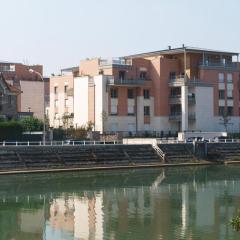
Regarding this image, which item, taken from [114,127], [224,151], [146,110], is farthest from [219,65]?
[224,151]

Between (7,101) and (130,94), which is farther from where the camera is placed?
(130,94)

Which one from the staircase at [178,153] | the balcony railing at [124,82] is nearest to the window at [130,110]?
the balcony railing at [124,82]

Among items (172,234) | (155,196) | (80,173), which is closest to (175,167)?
(80,173)

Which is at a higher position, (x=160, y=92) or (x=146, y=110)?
(x=160, y=92)

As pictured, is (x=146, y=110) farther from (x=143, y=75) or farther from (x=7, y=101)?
(x=7, y=101)

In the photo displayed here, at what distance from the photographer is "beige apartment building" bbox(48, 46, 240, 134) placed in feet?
283

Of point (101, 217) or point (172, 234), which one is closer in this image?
point (172, 234)

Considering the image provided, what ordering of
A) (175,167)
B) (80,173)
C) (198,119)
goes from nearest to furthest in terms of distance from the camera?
(80,173), (175,167), (198,119)

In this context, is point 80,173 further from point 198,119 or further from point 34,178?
point 198,119

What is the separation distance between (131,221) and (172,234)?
13.5ft

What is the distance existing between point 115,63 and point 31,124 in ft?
57.7

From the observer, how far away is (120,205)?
3816 centimetres

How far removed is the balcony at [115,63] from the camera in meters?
85.9

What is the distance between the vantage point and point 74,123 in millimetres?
89625
